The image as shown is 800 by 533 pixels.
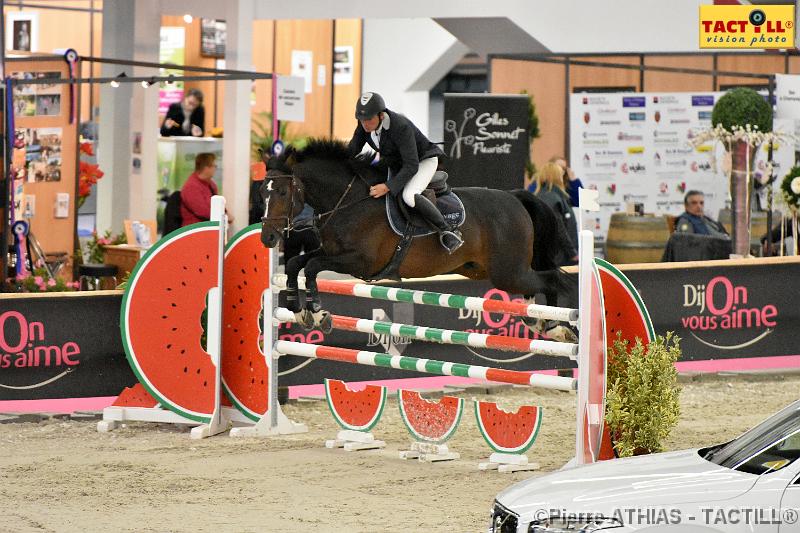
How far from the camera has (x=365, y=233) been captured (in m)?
6.92

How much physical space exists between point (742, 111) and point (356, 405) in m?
5.99

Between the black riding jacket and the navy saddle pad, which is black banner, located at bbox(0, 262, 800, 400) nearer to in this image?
the navy saddle pad

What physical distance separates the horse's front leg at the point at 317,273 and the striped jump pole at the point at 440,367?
62 centimetres

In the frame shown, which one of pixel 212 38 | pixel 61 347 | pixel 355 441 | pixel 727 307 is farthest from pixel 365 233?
pixel 212 38

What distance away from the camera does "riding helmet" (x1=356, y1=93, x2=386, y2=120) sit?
6.73 metres

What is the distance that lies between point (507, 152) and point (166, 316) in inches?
183

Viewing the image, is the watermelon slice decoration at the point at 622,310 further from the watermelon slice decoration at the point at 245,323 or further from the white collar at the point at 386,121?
the watermelon slice decoration at the point at 245,323

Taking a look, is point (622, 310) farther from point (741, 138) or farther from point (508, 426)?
point (741, 138)

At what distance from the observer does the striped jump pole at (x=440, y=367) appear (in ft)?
23.0

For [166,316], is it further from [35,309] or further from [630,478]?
[630,478]

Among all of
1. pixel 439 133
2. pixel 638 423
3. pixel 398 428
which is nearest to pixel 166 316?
pixel 398 428

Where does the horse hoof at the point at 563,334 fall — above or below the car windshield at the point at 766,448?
above

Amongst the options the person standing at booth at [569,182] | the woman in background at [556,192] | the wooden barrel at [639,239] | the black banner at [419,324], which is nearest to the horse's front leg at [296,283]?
the black banner at [419,324]

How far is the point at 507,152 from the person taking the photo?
12078mm
